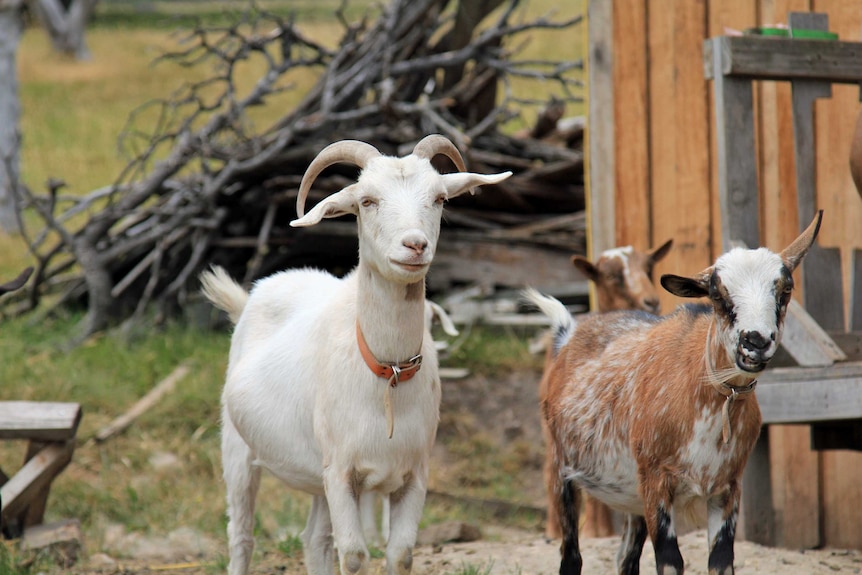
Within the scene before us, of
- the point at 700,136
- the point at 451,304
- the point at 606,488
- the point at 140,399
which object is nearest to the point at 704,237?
the point at 700,136

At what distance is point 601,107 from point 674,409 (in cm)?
347

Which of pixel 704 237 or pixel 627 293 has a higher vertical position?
pixel 704 237

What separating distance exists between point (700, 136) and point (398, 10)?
479 centimetres

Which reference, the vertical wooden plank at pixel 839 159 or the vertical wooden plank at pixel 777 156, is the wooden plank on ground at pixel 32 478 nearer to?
the vertical wooden plank at pixel 777 156

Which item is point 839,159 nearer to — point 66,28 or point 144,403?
point 144,403

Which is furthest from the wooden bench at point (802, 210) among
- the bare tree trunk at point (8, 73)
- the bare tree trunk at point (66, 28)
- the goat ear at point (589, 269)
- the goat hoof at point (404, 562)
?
the bare tree trunk at point (66, 28)

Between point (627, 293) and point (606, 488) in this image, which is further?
point (627, 293)

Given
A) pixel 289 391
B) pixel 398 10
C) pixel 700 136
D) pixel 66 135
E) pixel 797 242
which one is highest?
pixel 66 135

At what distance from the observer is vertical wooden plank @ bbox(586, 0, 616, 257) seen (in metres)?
7.29

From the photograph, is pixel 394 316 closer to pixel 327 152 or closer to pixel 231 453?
pixel 327 152

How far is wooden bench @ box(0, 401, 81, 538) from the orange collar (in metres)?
3.19

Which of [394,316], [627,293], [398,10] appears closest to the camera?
[394,316]

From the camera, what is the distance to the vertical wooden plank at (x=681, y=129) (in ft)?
23.2

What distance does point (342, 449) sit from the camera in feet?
14.6
